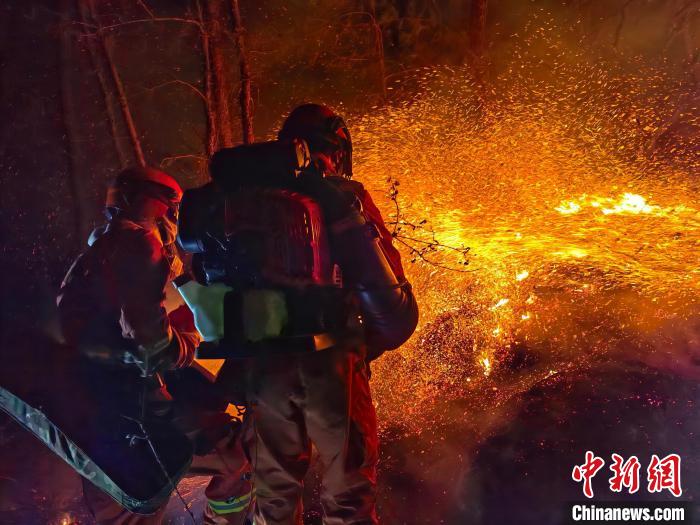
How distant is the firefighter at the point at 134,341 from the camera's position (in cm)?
322

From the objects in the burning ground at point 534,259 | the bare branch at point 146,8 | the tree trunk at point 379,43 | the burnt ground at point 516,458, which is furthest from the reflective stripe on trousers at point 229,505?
the bare branch at point 146,8

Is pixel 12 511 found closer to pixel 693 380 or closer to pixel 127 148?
pixel 127 148

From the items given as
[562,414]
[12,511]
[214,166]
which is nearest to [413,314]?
[214,166]

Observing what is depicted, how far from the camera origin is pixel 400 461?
17.2 ft

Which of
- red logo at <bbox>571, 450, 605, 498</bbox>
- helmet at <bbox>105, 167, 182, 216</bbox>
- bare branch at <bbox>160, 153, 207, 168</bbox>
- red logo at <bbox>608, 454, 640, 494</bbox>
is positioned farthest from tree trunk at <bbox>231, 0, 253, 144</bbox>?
red logo at <bbox>608, 454, 640, 494</bbox>

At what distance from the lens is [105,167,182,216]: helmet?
359cm

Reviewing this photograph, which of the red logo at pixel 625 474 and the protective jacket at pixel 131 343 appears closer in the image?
the protective jacket at pixel 131 343

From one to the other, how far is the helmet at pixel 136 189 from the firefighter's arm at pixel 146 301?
34 centimetres

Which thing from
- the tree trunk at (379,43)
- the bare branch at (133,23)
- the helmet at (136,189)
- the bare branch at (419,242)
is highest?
the bare branch at (133,23)

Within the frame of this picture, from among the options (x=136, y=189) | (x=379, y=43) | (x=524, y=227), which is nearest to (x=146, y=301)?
(x=136, y=189)

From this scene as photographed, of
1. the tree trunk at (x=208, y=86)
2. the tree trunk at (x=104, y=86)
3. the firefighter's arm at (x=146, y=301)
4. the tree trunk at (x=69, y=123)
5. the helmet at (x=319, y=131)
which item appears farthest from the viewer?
the tree trunk at (x=69, y=123)

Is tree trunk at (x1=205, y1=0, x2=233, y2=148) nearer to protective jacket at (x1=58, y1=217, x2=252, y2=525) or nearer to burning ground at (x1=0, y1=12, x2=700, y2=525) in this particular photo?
burning ground at (x1=0, y1=12, x2=700, y2=525)

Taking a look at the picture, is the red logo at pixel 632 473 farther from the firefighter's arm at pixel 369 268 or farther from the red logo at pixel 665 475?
the firefighter's arm at pixel 369 268

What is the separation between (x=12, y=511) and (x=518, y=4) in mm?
7049
